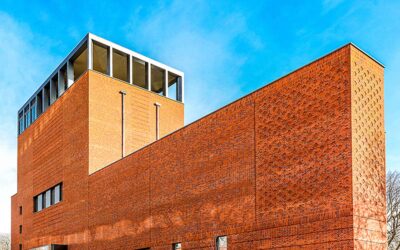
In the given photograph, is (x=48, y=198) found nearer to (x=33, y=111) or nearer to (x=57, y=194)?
(x=57, y=194)

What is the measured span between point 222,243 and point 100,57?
683 inches

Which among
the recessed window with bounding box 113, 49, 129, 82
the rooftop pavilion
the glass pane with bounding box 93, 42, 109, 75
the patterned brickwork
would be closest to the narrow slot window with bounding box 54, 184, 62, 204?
the rooftop pavilion

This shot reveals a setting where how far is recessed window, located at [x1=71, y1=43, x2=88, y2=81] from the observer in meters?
27.9

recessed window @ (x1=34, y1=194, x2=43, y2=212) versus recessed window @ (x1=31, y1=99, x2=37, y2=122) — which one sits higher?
recessed window @ (x1=31, y1=99, x2=37, y2=122)

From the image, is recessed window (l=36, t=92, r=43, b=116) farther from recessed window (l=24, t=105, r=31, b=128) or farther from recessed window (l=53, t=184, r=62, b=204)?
recessed window (l=53, t=184, r=62, b=204)

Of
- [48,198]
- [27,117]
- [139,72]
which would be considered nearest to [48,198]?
[48,198]

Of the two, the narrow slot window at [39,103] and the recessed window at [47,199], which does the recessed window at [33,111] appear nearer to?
the narrow slot window at [39,103]

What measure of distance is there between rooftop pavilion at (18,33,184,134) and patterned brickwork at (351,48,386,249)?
A: 17.6m

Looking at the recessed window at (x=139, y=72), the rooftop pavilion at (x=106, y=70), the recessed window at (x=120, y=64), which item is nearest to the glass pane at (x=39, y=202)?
the rooftop pavilion at (x=106, y=70)

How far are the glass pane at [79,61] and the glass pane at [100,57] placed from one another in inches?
24.3

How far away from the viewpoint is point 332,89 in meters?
12.7

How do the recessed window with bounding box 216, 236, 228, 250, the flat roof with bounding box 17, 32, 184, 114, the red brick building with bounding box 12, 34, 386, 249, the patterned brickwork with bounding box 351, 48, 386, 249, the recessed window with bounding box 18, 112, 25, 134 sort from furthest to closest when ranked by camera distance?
the recessed window with bounding box 18, 112, 25, 134
the flat roof with bounding box 17, 32, 184, 114
the recessed window with bounding box 216, 236, 228, 250
the red brick building with bounding box 12, 34, 386, 249
the patterned brickwork with bounding box 351, 48, 386, 249

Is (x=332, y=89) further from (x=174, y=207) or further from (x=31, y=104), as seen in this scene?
(x=31, y=104)

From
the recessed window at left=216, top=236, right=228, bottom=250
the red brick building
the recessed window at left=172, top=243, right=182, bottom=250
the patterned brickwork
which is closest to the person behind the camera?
the patterned brickwork
